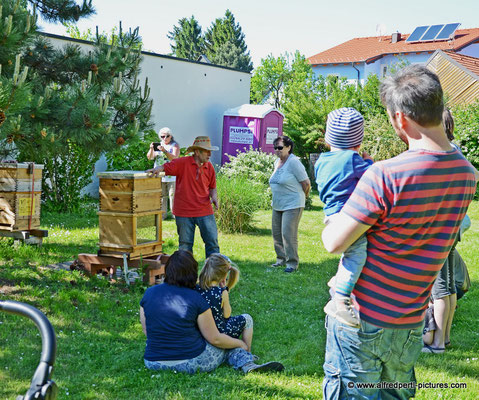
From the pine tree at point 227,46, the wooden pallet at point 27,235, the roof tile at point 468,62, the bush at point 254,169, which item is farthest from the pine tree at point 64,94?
the pine tree at point 227,46

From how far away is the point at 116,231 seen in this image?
7.14 m

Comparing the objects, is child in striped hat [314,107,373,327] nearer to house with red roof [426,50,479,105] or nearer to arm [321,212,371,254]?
arm [321,212,371,254]

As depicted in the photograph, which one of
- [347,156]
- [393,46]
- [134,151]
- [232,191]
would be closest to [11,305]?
[347,156]

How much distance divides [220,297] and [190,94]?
48.5ft

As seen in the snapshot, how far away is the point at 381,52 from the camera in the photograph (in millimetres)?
43656

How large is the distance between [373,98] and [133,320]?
1781 cm

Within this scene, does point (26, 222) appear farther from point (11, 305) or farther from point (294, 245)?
point (11, 305)

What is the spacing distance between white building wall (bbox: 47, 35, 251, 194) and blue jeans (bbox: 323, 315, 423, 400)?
14032 mm

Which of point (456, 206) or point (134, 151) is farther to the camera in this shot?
point (134, 151)

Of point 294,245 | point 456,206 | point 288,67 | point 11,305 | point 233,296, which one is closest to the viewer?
point 11,305

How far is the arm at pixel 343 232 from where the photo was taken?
7.59ft

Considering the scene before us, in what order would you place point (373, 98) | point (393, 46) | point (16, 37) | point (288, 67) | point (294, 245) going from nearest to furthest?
point (16, 37), point (294, 245), point (373, 98), point (393, 46), point (288, 67)

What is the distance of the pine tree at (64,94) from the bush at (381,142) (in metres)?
11.8

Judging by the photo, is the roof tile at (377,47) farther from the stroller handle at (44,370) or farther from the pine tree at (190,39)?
the stroller handle at (44,370)
